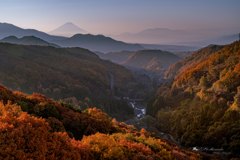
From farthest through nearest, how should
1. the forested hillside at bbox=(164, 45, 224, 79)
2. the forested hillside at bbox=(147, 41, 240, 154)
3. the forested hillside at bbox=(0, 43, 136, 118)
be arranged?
the forested hillside at bbox=(164, 45, 224, 79) → the forested hillside at bbox=(0, 43, 136, 118) → the forested hillside at bbox=(147, 41, 240, 154)

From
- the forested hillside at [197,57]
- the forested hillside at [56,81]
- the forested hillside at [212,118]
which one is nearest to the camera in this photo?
the forested hillside at [212,118]

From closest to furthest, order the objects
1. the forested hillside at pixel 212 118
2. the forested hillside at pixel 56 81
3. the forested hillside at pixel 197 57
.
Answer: the forested hillside at pixel 212 118, the forested hillside at pixel 56 81, the forested hillside at pixel 197 57

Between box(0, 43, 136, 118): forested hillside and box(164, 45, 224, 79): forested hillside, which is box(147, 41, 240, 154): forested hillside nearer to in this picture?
box(0, 43, 136, 118): forested hillside

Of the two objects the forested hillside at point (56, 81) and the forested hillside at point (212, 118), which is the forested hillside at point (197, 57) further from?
the forested hillside at point (212, 118)

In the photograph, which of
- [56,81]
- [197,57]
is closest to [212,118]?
[56,81]

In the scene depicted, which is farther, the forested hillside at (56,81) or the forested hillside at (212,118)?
the forested hillside at (56,81)

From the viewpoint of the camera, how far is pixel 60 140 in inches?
255

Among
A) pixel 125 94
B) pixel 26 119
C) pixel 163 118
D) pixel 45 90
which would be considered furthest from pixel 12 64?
pixel 26 119

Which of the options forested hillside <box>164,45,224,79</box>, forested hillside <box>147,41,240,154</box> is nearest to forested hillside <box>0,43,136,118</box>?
forested hillside <box>147,41,240,154</box>

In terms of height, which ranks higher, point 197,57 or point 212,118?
point 197,57

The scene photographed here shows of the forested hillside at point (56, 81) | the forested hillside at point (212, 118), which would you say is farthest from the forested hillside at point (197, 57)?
the forested hillside at point (212, 118)

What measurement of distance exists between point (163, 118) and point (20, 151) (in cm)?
3982

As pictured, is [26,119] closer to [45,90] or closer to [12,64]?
[45,90]

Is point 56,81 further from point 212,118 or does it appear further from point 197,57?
point 197,57
